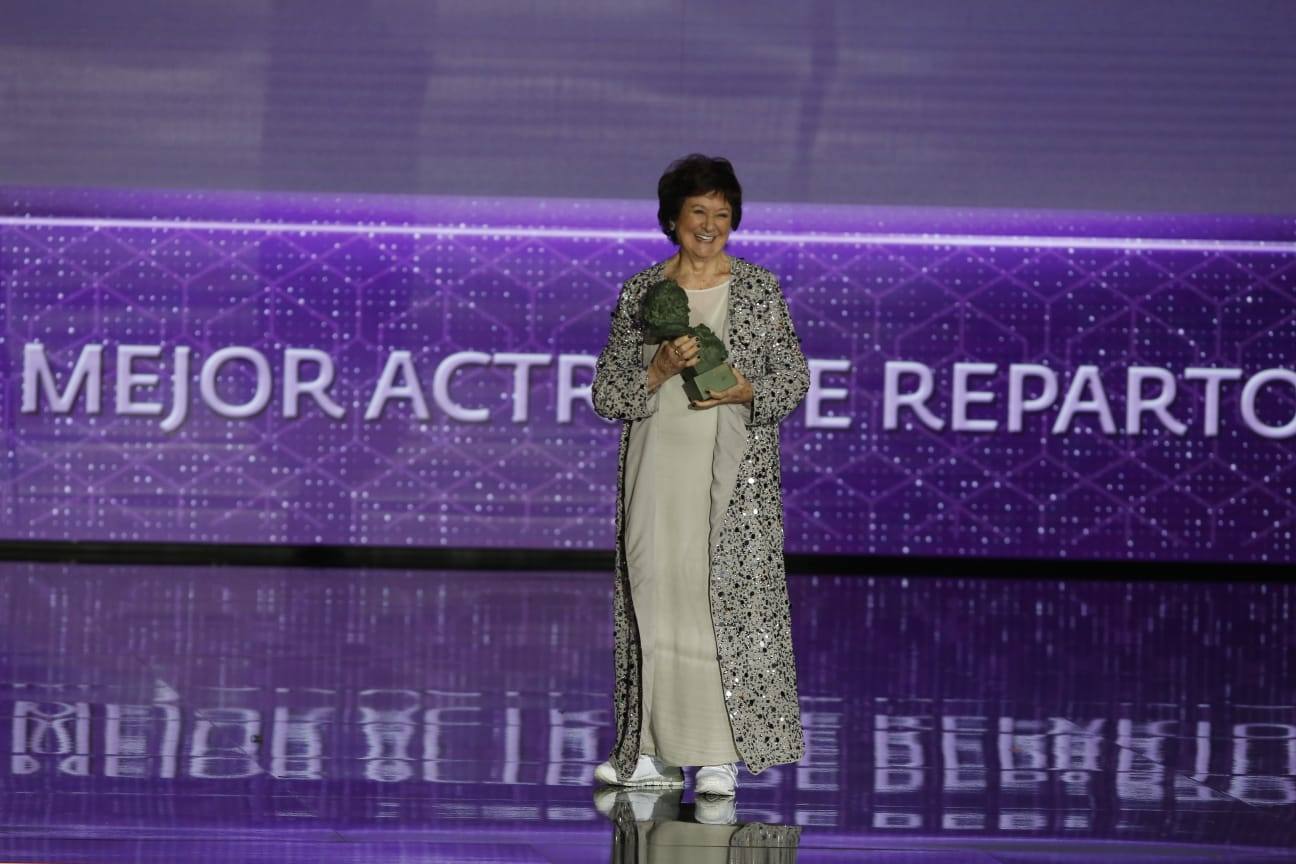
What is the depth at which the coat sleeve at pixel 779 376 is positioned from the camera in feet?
12.7

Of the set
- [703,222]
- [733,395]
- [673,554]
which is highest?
[703,222]

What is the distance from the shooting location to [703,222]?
3.90m

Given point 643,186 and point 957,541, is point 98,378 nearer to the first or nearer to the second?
point 643,186

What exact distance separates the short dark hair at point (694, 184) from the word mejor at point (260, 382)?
5.93m

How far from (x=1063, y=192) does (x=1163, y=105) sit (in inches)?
25.2

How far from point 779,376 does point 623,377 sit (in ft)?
0.99

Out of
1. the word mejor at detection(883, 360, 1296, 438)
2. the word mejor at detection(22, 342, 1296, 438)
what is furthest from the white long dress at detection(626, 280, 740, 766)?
the word mejor at detection(883, 360, 1296, 438)

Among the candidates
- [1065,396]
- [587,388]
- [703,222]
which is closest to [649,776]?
[703,222]

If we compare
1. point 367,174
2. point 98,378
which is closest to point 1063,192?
point 367,174

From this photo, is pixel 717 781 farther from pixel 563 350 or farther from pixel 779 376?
pixel 563 350

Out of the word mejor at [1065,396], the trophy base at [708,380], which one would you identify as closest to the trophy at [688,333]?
the trophy base at [708,380]

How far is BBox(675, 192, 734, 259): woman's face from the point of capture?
389 centimetres

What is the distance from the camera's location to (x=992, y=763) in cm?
441

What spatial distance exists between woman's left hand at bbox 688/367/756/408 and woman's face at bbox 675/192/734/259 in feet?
0.86
